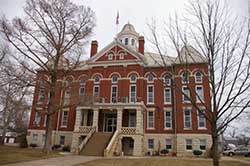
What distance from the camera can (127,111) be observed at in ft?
100.0

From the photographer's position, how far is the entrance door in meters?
30.7

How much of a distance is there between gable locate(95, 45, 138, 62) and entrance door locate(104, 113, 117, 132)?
26.0 ft

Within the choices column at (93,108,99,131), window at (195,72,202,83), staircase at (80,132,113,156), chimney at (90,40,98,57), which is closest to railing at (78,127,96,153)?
staircase at (80,132,113,156)

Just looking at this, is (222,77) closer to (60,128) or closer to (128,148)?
(128,148)

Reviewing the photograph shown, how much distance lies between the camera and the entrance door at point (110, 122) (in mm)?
30703

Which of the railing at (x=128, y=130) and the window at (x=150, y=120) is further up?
the window at (x=150, y=120)

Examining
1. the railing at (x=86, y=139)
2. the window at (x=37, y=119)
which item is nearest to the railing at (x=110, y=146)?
the railing at (x=86, y=139)

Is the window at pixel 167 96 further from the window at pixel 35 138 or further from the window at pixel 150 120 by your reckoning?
the window at pixel 35 138

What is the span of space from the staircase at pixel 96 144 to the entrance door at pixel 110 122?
3665mm

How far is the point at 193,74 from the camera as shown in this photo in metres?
30.1

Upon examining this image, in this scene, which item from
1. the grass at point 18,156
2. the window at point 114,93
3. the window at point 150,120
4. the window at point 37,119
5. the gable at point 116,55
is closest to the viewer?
the grass at point 18,156

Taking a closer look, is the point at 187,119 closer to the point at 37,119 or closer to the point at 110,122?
Answer: the point at 110,122

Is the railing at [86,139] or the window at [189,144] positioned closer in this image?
the railing at [86,139]

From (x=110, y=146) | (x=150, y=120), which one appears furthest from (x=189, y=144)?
(x=110, y=146)
